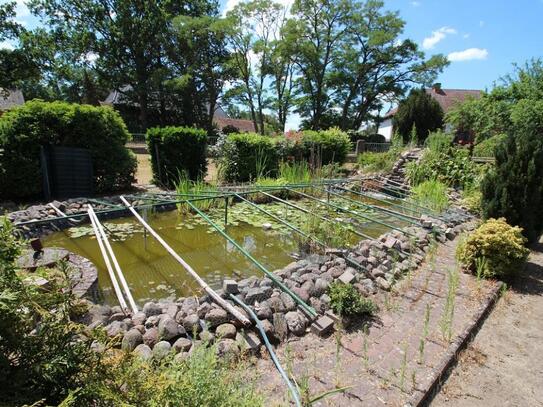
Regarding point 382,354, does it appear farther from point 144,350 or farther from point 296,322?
point 144,350

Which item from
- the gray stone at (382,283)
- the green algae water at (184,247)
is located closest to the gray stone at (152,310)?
the green algae water at (184,247)

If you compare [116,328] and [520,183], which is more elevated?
[520,183]

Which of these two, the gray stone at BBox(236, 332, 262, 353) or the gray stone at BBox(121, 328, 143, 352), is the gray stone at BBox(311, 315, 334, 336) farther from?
the gray stone at BBox(121, 328, 143, 352)

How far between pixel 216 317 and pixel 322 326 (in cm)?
85

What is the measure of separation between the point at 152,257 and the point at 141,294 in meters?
1.01

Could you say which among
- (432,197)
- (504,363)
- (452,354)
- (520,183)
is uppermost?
(520,183)

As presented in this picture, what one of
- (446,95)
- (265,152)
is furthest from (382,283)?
(446,95)

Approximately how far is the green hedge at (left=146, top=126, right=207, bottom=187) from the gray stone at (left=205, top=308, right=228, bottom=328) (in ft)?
19.1

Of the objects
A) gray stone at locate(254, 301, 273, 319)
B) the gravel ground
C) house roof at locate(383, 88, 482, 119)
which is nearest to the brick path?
the gravel ground

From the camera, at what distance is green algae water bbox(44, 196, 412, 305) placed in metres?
3.67

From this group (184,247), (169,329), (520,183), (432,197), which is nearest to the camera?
(169,329)

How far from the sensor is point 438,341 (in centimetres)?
251

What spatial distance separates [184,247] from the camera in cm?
483

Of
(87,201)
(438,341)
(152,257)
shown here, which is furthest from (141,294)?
(87,201)
